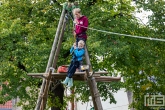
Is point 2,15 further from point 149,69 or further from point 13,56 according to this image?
point 149,69

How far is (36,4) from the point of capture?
17.5 metres

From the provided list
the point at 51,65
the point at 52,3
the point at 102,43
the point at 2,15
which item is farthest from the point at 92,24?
the point at 51,65

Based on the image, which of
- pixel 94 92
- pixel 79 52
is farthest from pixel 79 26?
pixel 94 92

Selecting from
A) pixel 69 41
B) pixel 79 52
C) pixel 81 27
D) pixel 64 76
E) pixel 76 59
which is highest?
pixel 69 41

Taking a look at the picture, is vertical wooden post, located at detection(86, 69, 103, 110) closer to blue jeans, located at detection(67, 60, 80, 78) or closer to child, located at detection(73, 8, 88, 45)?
blue jeans, located at detection(67, 60, 80, 78)

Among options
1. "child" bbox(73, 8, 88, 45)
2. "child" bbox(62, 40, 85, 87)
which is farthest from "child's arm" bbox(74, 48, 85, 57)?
"child" bbox(73, 8, 88, 45)

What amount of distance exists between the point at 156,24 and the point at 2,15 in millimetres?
5522

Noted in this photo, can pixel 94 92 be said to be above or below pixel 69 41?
below

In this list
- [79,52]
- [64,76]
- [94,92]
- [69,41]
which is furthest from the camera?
[69,41]

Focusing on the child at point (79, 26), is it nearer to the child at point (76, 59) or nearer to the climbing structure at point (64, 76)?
the child at point (76, 59)

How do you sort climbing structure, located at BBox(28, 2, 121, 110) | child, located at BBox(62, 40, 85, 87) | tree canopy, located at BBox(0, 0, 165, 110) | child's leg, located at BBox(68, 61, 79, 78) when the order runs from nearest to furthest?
child, located at BBox(62, 40, 85, 87), child's leg, located at BBox(68, 61, 79, 78), climbing structure, located at BBox(28, 2, 121, 110), tree canopy, located at BBox(0, 0, 165, 110)

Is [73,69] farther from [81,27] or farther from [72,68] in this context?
[81,27]

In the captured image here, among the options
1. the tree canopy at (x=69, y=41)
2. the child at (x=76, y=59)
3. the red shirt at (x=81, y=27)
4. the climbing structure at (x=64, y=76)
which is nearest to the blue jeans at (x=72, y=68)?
the child at (x=76, y=59)

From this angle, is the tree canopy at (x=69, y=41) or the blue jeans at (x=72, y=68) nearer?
the blue jeans at (x=72, y=68)
